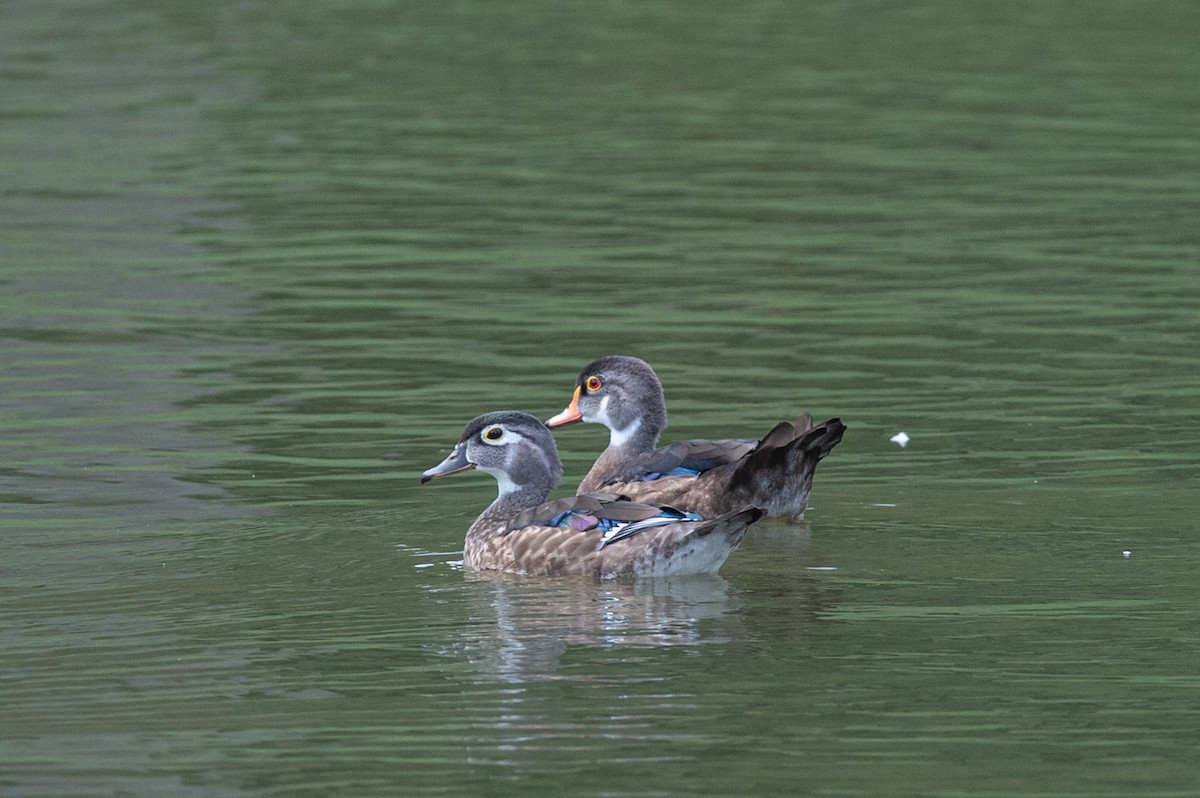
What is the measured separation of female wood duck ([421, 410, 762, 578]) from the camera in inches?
450

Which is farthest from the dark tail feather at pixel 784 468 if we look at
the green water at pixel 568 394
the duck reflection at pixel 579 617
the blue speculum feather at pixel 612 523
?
the duck reflection at pixel 579 617

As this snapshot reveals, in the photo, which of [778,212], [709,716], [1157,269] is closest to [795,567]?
[709,716]

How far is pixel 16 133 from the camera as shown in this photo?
29.5 m

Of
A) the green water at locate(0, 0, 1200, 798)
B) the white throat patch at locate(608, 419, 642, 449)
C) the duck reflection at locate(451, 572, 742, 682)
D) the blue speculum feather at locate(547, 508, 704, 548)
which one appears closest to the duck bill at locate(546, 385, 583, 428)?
the white throat patch at locate(608, 419, 642, 449)

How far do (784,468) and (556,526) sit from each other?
1.48m

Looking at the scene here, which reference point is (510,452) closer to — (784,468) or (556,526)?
(556,526)

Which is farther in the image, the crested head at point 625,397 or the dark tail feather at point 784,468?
the crested head at point 625,397

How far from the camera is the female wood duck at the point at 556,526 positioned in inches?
450

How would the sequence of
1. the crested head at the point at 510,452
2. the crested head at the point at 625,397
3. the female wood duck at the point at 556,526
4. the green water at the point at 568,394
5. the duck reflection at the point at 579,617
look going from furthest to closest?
the crested head at the point at 625,397, the crested head at the point at 510,452, the female wood duck at the point at 556,526, the duck reflection at the point at 579,617, the green water at the point at 568,394

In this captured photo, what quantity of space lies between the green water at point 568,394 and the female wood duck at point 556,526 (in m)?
0.20

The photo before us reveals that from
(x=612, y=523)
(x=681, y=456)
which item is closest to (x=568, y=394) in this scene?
(x=681, y=456)

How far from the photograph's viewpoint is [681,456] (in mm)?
13211

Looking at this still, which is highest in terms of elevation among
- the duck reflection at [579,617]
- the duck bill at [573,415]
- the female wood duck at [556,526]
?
the duck bill at [573,415]

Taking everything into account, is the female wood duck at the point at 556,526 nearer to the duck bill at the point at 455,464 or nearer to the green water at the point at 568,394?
the duck bill at the point at 455,464
